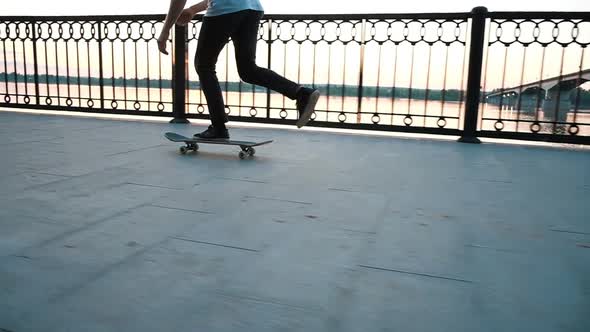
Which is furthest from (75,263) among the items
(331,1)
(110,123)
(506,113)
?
(331,1)

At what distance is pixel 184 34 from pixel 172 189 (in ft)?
15.9

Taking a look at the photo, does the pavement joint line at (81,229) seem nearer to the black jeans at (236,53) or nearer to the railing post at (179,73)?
the black jeans at (236,53)

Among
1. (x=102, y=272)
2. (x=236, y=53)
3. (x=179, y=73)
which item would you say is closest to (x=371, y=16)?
(x=236, y=53)

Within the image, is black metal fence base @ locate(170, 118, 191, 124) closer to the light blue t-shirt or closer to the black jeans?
the black jeans

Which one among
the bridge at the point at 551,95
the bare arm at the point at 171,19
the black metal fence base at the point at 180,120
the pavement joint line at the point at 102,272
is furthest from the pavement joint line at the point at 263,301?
the black metal fence base at the point at 180,120

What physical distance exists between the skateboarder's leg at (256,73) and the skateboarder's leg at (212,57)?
0.13 meters

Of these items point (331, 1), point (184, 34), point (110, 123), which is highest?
point (331, 1)

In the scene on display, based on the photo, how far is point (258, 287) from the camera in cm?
144

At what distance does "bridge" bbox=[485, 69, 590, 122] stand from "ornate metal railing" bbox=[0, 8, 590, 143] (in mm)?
31

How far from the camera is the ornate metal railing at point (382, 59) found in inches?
214

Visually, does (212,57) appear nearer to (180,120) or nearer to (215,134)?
(215,134)

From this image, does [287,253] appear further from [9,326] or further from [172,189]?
[172,189]

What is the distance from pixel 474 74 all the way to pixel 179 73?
425 centimetres

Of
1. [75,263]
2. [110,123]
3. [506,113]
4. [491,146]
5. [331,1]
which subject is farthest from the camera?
[331,1]
